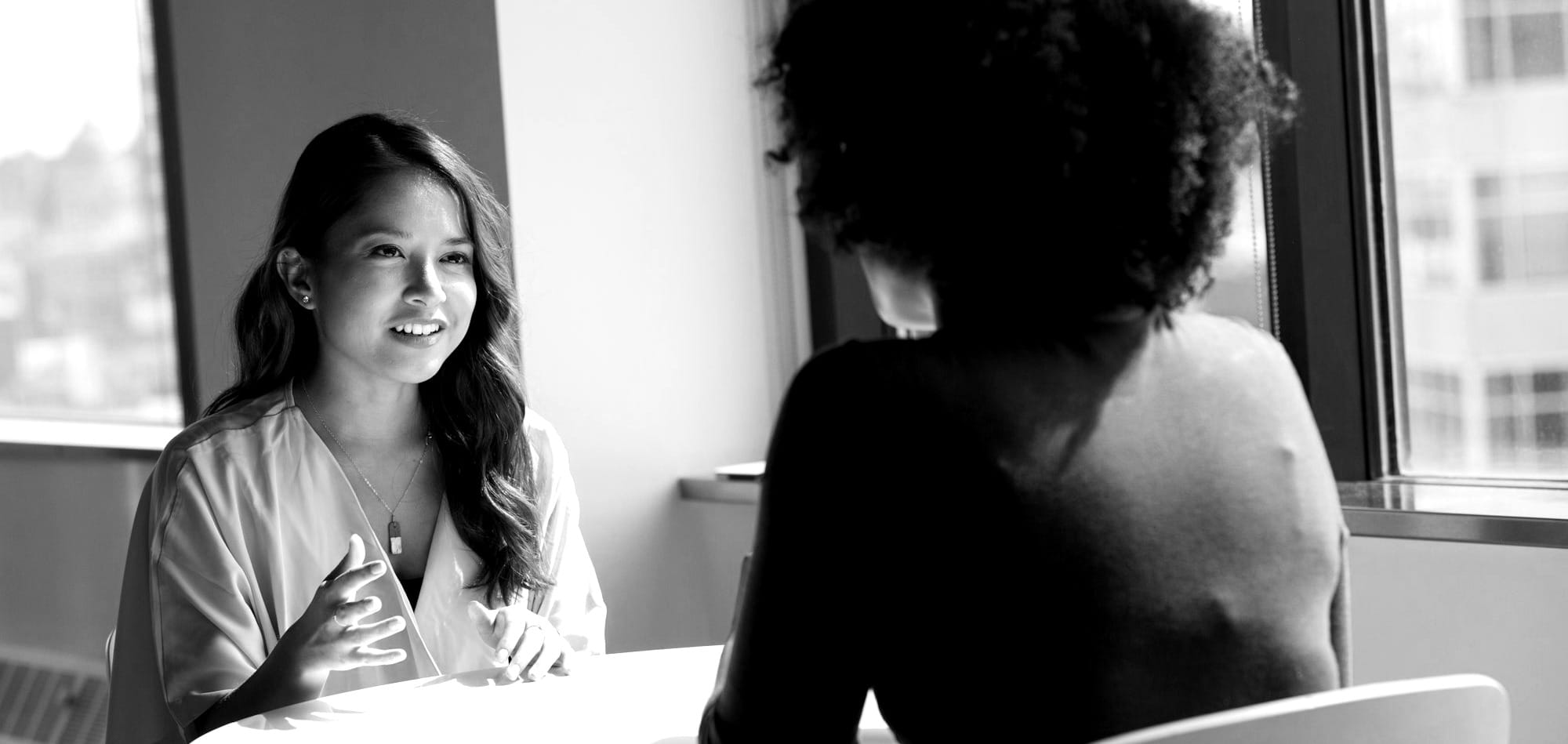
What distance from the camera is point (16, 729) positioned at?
406cm

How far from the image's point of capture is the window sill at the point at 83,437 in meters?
3.62

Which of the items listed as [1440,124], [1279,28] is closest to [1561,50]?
[1440,124]

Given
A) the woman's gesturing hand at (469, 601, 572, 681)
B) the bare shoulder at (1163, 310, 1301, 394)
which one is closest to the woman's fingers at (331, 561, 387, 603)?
the woman's gesturing hand at (469, 601, 572, 681)

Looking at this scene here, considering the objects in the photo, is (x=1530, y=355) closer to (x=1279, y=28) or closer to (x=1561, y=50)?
(x=1561, y=50)

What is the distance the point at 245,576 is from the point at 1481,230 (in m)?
1.93

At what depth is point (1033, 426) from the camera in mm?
855

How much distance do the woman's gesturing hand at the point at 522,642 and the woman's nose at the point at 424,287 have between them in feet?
1.53

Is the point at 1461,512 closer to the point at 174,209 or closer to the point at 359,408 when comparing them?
the point at 359,408

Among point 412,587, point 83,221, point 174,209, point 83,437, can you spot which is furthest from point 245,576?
point 83,221

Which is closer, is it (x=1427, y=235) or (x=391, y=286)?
(x=391, y=286)

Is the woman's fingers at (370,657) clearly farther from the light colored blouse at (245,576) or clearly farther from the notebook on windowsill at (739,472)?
the notebook on windowsill at (739,472)

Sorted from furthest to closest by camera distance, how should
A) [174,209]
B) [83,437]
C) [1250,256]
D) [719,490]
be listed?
[83,437], [719,490], [174,209], [1250,256]

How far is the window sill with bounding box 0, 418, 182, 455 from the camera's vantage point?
362 centimetres

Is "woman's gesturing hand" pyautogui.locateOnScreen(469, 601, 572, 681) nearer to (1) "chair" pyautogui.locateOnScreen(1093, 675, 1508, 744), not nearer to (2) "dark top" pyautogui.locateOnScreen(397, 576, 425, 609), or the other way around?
(2) "dark top" pyautogui.locateOnScreen(397, 576, 425, 609)
